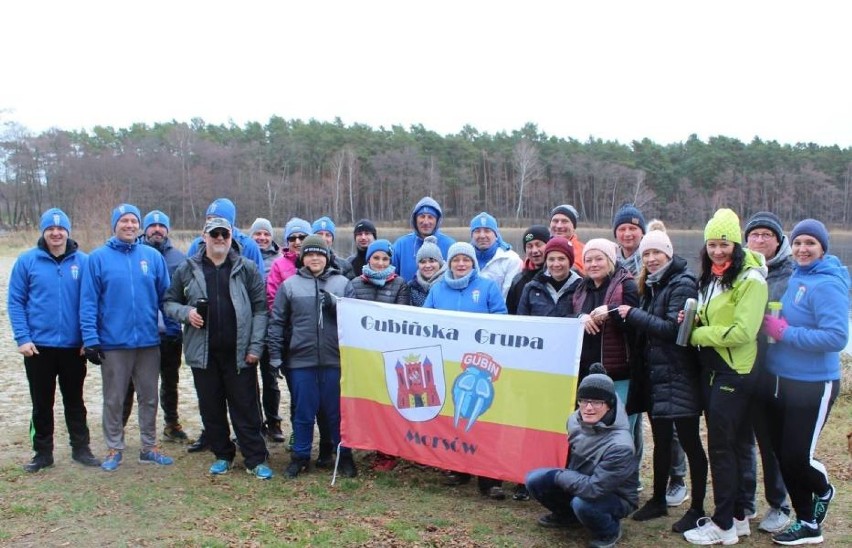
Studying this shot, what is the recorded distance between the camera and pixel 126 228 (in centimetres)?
643

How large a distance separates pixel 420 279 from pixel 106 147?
81977 millimetres

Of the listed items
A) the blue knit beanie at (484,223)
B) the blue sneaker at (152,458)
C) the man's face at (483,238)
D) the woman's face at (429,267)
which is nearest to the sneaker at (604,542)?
the woman's face at (429,267)

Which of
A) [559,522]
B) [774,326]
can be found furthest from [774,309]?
[559,522]

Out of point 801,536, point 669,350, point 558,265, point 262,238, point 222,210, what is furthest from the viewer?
point 262,238

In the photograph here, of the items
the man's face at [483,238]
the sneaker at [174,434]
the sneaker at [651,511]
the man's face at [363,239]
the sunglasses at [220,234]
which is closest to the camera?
the sneaker at [651,511]

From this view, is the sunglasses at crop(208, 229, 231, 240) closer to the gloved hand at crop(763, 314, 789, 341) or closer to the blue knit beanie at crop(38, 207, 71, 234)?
the blue knit beanie at crop(38, 207, 71, 234)

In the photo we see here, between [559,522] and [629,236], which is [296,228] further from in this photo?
[559,522]

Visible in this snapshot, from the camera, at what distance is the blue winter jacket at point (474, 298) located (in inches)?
239

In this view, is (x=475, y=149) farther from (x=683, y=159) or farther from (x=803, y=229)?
(x=803, y=229)

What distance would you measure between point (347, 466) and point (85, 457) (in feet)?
8.48

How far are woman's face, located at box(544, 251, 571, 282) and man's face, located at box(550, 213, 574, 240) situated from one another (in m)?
1.30

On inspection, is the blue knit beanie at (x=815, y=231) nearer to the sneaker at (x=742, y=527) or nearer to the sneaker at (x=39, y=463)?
the sneaker at (x=742, y=527)

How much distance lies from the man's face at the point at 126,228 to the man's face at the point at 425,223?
3.06 metres

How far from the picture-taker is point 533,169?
263 ft
